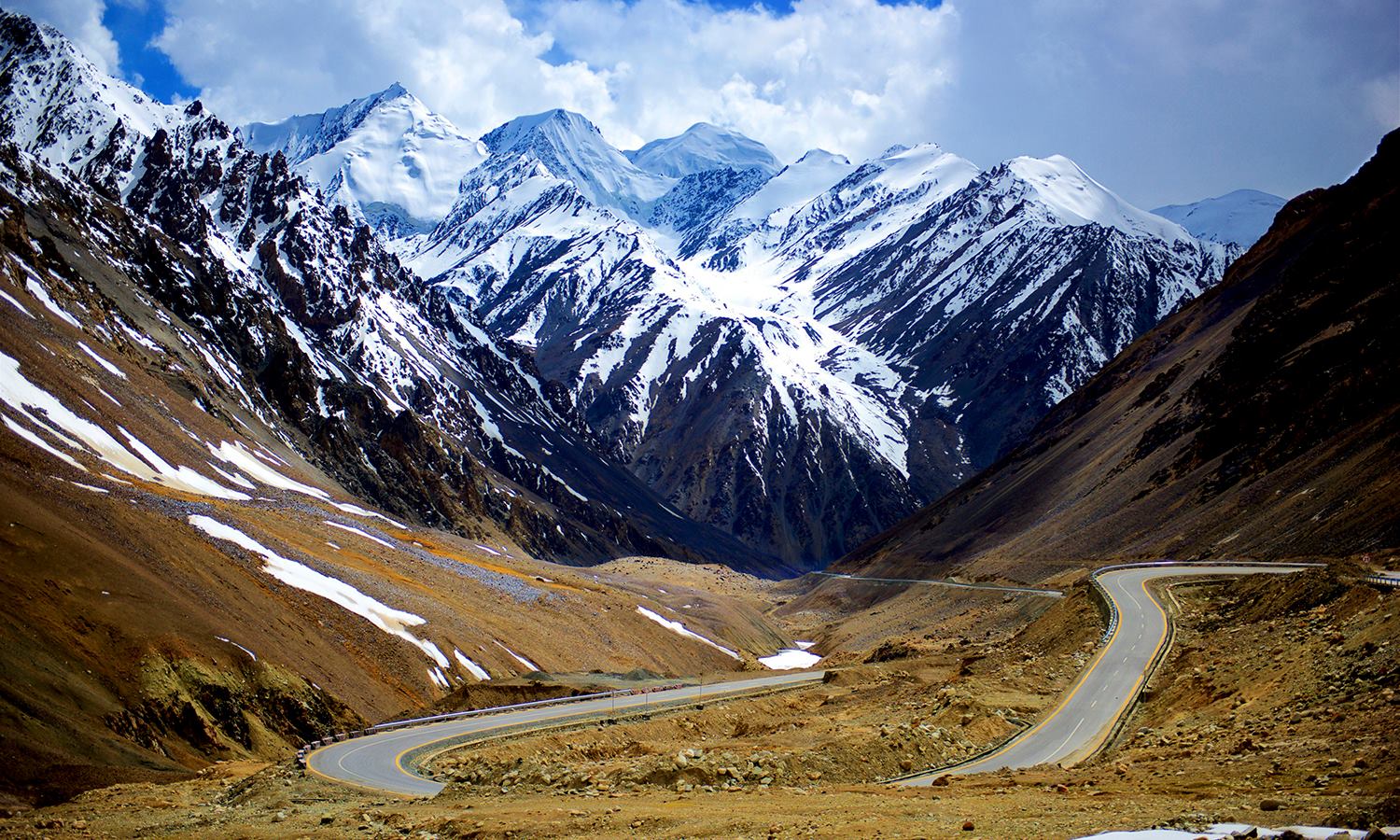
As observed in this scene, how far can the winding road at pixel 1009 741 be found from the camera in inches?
1260

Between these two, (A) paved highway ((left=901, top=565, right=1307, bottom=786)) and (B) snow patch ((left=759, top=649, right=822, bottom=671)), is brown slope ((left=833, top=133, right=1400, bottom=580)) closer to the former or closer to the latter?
(A) paved highway ((left=901, top=565, right=1307, bottom=786))

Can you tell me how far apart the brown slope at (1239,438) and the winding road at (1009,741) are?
48.8 ft

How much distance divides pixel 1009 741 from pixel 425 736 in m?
21.8

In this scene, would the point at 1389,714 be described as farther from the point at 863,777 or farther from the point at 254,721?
the point at 254,721

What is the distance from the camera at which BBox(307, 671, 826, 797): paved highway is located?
104 ft

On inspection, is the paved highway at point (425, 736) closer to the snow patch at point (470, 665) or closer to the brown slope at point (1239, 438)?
the snow patch at point (470, 665)

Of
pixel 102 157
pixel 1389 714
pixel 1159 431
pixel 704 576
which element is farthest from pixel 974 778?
pixel 102 157

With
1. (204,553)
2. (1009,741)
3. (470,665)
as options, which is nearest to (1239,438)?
(1009,741)

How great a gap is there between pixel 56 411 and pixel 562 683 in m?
40.8

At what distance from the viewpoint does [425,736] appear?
3969 centimetres

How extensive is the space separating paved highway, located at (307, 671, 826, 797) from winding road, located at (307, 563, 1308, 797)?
3 cm

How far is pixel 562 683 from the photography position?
52500 millimetres

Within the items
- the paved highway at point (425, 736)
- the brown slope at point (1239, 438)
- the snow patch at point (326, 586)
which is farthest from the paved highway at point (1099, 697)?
the snow patch at point (326, 586)

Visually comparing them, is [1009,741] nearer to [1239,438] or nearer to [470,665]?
[470,665]
